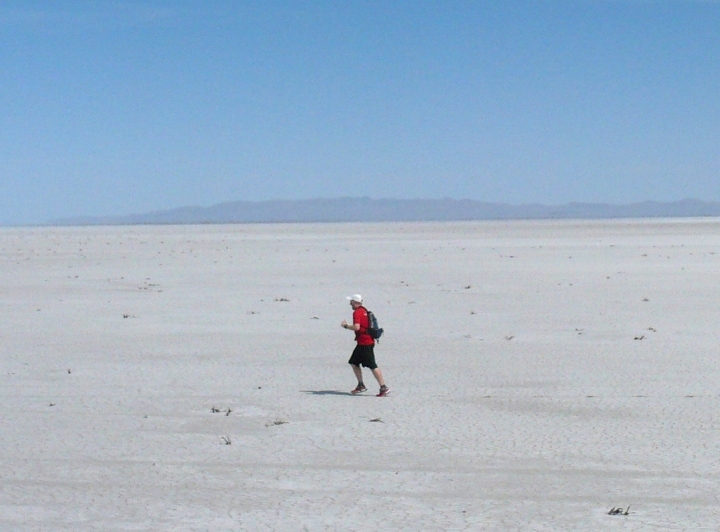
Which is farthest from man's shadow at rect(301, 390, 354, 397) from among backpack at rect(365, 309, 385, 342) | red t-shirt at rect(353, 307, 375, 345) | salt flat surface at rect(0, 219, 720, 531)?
backpack at rect(365, 309, 385, 342)

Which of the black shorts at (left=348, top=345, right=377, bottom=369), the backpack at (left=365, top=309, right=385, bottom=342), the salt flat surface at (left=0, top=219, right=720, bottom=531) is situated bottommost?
the salt flat surface at (left=0, top=219, right=720, bottom=531)

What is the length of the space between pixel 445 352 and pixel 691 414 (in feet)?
17.0

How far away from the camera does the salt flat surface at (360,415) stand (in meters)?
7.98

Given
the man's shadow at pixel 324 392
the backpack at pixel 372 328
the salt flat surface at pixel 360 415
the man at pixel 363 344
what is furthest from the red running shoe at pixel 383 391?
the backpack at pixel 372 328

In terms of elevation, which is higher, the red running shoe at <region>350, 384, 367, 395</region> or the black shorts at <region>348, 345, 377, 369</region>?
the black shorts at <region>348, 345, 377, 369</region>

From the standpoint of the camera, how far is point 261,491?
27.5ft

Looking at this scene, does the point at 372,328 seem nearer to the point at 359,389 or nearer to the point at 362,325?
the point at 362,325

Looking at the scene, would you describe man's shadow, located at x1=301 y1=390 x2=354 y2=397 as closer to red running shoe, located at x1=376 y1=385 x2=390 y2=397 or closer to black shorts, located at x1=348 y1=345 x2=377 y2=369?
red running shoe, located at x1=376 y1=385 x2=390 y2=397

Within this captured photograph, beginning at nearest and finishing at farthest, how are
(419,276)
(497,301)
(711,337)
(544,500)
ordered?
(544,500) < (711,337) < (497,301) < (419,276)

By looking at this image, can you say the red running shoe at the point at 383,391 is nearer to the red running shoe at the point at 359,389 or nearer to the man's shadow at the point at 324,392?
the red running shoe at the point at 359,389

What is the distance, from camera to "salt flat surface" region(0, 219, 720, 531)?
798cm

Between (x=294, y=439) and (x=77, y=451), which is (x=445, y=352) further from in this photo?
(x=77, y=451)

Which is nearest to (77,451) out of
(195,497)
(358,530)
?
(195,497)

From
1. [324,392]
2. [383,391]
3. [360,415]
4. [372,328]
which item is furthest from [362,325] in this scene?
[360,415]
